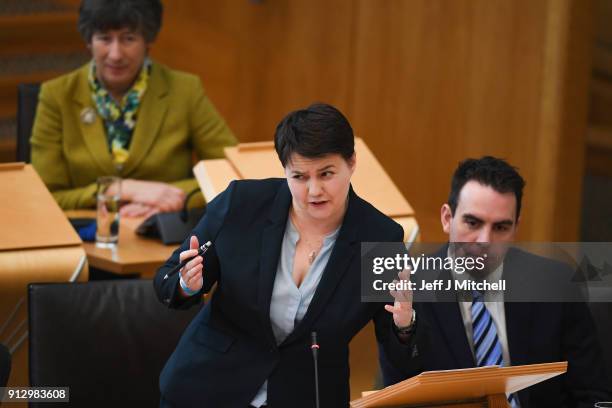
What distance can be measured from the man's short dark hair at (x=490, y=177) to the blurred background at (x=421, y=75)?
1.92m

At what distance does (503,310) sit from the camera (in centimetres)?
283

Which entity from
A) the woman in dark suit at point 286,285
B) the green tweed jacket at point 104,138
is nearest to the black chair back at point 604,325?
the woman in dark suit at point 286,285

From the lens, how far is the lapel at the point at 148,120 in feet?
14.5

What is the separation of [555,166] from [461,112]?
64cm

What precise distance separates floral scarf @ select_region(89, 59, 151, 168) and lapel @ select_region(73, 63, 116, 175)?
20 millimetres

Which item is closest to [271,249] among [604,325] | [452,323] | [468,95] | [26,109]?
[452,323]

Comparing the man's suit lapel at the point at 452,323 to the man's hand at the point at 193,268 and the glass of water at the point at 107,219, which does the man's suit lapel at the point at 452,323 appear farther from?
the glass of water at the point at 107,219

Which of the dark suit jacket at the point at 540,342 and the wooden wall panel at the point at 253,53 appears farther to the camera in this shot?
the wooden wall panel at the point at 253,53

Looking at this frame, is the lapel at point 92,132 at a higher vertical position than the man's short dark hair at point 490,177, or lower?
higher

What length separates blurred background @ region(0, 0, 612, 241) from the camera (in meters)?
4.89

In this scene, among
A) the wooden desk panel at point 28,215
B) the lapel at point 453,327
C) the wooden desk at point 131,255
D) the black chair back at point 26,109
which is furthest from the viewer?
the black chair back at point 26,109

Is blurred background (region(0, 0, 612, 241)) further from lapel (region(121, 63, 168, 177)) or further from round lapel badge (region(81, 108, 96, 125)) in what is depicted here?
round lapel badge (region(81, 108, 96, 125))

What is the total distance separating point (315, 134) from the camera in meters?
2.51

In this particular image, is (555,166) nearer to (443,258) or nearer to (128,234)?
(128,234)
